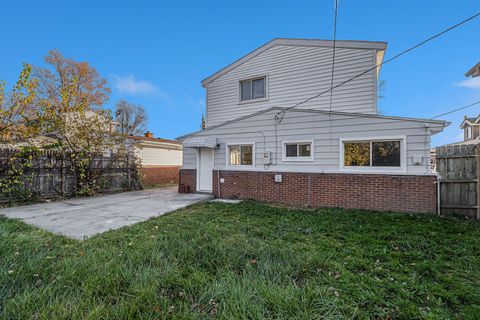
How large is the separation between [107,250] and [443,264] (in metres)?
5.16

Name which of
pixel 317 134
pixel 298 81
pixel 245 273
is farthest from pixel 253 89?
pixel 245 273

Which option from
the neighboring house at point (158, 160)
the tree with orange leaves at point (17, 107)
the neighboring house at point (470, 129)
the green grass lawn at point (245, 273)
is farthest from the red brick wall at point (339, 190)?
the neighboring house at point (470, 129)

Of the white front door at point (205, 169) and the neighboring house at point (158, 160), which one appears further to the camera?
the neighboring house at point (158, 160)

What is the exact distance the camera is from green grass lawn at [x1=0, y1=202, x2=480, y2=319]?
233cm

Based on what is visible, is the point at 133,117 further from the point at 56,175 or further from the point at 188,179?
the point at 188,179

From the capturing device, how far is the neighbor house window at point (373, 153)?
679 centimetres

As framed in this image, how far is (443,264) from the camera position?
132 inches

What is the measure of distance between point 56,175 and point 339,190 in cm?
1085

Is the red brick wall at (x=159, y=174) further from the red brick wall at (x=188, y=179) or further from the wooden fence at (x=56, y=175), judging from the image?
the red brick wall at (x=188, y=179)

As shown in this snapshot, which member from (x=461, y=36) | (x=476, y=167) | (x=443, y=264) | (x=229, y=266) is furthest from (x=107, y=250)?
(x=461, y=36)

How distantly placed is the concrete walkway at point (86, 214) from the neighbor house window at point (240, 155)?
1.90 metres

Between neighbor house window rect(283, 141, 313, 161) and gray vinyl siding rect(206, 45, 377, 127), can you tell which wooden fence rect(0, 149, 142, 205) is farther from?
neighbor house window rect(283, 141, 313, 161)

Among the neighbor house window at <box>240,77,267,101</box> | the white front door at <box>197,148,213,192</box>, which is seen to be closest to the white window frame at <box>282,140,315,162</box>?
the white front door at <box>197,148,213,192</box>

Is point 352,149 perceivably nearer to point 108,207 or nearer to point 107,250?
point 107,250
